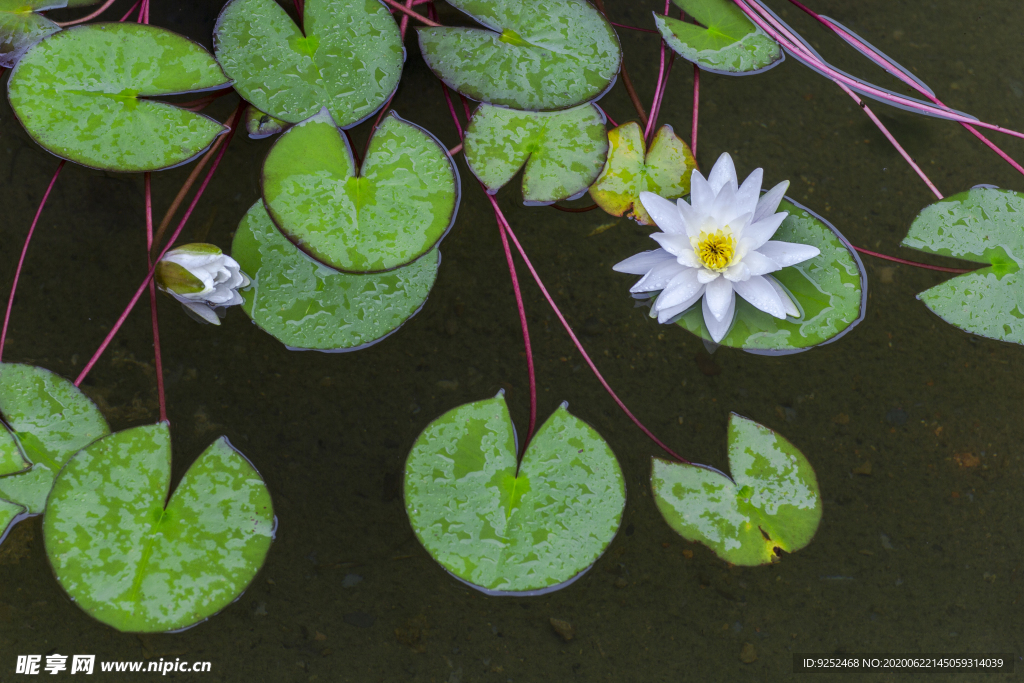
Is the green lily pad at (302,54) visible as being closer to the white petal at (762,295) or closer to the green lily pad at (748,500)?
the white petal at (762,295)

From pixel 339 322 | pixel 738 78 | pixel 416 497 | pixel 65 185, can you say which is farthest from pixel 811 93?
pixel 65 185

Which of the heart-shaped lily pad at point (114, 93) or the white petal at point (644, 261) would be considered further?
the white petal at point (644, 261)

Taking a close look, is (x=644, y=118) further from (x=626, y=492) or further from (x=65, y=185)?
(x=65, y=185)

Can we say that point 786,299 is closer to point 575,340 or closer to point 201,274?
point 575,340

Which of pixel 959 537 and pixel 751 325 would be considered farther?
pixel 959 537

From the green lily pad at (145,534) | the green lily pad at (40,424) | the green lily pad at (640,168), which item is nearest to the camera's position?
the green lily pad at (145,534)

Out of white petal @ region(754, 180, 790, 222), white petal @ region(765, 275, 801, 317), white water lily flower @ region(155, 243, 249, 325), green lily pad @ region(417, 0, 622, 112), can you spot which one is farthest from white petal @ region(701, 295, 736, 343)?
white water lily flower @ region(155, 243, 249, 325)

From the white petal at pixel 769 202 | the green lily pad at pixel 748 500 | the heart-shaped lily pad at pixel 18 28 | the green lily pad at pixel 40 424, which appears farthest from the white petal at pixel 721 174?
the heart-shaped lily pad at pixel 18 28
